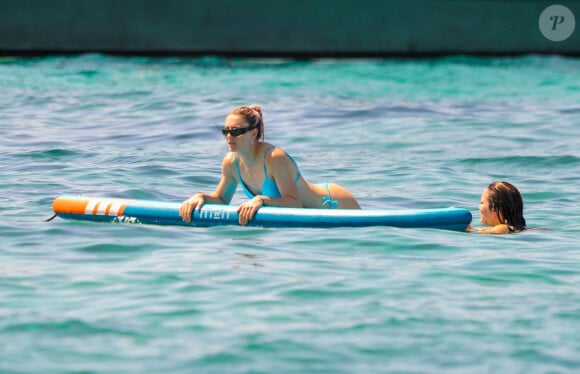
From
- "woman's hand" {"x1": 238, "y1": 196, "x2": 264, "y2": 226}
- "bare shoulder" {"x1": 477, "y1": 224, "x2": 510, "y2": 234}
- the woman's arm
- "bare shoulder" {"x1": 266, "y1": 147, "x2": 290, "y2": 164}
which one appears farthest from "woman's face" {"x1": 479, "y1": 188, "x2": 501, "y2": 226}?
the woman's arm

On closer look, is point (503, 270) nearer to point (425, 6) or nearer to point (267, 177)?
point (267, 177)

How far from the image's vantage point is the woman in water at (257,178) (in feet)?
22.4

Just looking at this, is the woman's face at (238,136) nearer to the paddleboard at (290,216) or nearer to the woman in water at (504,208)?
the paddleboard at (290,216)

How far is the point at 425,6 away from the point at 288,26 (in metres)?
3.26

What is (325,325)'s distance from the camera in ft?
15.4

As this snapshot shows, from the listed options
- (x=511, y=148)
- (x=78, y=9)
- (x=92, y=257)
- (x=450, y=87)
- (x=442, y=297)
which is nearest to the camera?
(x=442, y=297)

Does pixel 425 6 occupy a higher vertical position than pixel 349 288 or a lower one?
higher

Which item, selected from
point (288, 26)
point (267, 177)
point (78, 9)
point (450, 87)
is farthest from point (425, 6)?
point (267, 177)

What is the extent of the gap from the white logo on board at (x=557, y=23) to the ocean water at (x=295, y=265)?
1068cm

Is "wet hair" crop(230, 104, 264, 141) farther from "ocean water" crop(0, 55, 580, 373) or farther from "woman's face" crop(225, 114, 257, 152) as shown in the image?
"ocean water" crop(0, 55, 580, 373)

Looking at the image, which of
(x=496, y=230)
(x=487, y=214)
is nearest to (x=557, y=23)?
(x=487, y=214)

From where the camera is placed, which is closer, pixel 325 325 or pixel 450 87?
pixel 325 325

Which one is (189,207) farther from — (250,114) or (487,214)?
(487,214)

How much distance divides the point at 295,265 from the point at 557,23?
1970 centimetres
